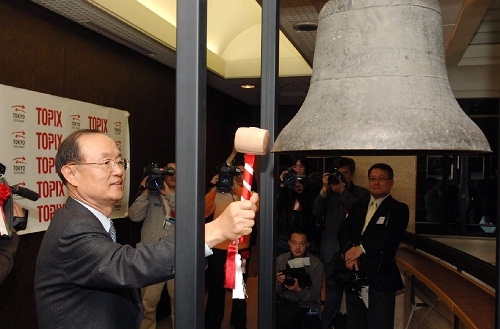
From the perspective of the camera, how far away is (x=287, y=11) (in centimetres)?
335

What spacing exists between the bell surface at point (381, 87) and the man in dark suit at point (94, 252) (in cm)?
23

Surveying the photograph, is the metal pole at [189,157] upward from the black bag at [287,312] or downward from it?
upward

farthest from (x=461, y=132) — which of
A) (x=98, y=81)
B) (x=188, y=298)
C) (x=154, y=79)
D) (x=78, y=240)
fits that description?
(x=154, y=79)

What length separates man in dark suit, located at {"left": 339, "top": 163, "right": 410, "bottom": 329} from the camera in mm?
3027

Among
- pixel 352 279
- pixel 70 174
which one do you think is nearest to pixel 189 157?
pixel 70 174

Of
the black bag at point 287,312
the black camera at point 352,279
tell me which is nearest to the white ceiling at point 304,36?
the black camera at point 352,279

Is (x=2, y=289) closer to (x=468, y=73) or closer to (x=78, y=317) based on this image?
(x=78, y=317)

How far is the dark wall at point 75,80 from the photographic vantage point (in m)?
2.92

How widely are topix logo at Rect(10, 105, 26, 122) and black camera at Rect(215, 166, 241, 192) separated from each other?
4.69ft

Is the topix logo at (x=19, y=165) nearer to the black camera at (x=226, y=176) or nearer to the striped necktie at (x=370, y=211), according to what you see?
the black camera at (x=226, y=176)

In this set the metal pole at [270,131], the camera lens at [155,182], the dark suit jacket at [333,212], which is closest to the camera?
the metal pole at [270,131]

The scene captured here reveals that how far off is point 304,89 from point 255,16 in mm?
1445

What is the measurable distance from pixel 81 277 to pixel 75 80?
93.1 inches

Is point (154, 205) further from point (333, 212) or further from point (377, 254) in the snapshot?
point (377, 254)
